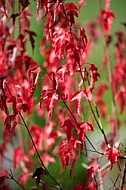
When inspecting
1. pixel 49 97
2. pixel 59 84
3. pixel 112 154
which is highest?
pixel 59 84

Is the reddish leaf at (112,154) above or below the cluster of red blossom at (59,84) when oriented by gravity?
below

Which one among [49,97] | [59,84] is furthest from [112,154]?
[59,84]

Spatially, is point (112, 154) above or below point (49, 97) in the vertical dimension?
below

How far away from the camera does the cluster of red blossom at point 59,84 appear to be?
1312mm

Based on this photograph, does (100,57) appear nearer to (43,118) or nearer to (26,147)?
(43,118)

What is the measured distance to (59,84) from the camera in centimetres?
202

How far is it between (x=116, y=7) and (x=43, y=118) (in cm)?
82

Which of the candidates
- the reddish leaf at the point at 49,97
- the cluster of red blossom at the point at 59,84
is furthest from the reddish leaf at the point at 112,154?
the reddish leaf at the point at 49,97

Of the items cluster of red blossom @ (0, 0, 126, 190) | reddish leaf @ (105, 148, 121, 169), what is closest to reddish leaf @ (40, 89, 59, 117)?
cluster of red blossom @ (0, 0, 126, 190)

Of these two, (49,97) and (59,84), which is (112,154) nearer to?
(49,97)

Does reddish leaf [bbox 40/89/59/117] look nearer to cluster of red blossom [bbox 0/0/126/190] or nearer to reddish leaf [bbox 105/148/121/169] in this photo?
cluster of red blossom [bbox 0/0/126/190]

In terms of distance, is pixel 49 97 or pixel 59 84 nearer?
pixel 49 97

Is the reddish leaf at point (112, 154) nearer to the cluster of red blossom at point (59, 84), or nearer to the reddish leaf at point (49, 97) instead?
the cluster of red blossom at point (59, 84)

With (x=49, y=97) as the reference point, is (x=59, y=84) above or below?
above
